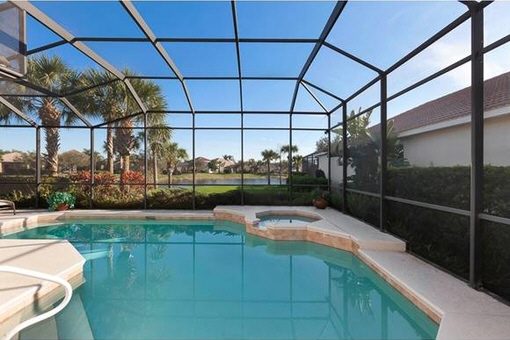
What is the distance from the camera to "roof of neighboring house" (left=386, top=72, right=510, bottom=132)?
305 cm

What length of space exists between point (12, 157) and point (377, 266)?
1195cm

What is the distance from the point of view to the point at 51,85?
31.2 feet

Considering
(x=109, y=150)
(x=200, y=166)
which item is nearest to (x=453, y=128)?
(x=200, y=166)

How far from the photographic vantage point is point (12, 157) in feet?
31.6

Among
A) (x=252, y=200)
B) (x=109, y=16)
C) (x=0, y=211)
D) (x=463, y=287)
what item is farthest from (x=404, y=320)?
(x=0, y=211)

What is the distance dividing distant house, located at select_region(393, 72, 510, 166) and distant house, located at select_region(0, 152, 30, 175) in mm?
11908

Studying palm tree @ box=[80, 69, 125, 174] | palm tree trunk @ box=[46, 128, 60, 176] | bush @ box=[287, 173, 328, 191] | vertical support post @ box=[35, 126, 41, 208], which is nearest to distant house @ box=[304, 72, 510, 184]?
bush @ box=[287, 173, 328, 191]

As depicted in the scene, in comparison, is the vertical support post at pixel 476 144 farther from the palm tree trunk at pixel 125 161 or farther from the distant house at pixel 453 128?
the palm tree trunk at pixel 125 161

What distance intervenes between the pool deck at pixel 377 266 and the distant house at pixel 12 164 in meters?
1.92

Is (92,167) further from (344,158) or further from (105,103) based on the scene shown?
(344,158)

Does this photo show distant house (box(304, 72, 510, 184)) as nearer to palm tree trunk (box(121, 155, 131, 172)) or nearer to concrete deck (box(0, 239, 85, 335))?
concrete deck (box(0, 239, 85, 335))

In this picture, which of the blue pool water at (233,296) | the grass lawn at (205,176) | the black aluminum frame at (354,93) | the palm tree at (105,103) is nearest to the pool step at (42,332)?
the blue pool water at (233,296)

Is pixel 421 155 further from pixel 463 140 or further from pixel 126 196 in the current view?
pixel 126 196

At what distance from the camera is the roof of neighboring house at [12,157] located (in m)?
9.59
